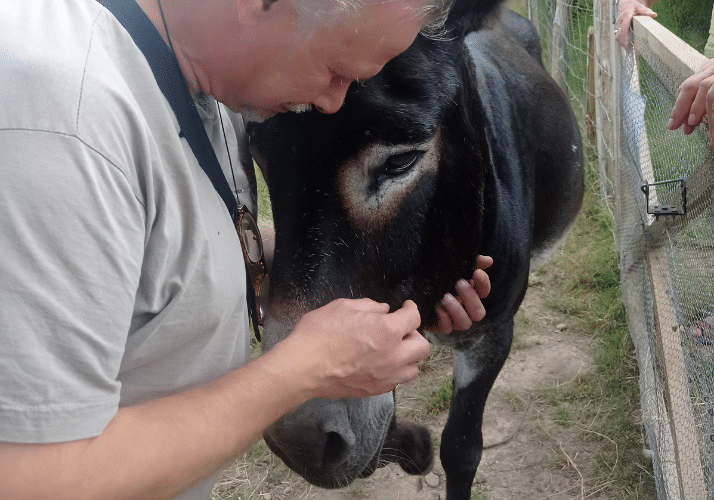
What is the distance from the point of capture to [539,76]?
295cm

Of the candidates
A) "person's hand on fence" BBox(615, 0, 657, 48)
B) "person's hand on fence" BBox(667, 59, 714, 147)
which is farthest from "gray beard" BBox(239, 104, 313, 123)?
"person's hand on fence" BBox(615, 0, 657, 48)

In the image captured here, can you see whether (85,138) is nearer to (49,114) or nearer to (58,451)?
(49,114)

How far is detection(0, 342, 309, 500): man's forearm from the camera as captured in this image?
0.78 meters

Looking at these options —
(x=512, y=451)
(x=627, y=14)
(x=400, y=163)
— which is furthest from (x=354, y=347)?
(x=627, y=14)

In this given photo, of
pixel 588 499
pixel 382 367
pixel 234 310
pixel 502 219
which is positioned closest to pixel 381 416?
pixel 382 367

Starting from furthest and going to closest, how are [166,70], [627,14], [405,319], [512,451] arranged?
[627,14] → [512,451] → [405,319] → [166,70]

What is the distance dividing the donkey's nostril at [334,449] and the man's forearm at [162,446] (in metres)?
0.46

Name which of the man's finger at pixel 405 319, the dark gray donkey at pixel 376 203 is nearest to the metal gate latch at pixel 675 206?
the dark gray donkey at pixel 376 203

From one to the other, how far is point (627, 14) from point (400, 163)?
2.16 meters

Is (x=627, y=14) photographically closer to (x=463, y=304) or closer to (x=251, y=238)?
(x=463, y=304)

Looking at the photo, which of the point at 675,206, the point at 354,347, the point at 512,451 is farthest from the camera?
the point at 512,451

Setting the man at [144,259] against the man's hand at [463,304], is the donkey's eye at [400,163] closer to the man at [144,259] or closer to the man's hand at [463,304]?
Answer: the man at [144,259]

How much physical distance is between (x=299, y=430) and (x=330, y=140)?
2.10 ft

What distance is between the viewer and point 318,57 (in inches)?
41.6
